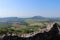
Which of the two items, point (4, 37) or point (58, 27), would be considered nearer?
point (58, 27)

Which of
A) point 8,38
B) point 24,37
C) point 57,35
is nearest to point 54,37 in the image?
point 57,35

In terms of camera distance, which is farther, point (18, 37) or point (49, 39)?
point (18, 37)

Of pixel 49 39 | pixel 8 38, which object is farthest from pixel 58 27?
pixel 8 38

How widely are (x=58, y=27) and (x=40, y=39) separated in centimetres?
278

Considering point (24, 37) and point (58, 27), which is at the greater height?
point (58, 27)

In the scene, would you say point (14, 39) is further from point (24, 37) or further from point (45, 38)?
point (45, 38)

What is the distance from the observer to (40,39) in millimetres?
21328

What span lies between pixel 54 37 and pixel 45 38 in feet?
3.72

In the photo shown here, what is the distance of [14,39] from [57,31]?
18.8ft

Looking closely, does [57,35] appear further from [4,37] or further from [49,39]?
[4,37]

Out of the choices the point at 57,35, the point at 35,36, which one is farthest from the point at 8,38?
the point at 57,35

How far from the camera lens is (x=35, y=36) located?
2212cm

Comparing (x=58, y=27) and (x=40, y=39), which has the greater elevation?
(x=58, y=27)

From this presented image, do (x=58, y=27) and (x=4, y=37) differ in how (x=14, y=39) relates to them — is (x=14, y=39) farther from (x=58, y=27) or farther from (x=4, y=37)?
(x=58, y=27)
